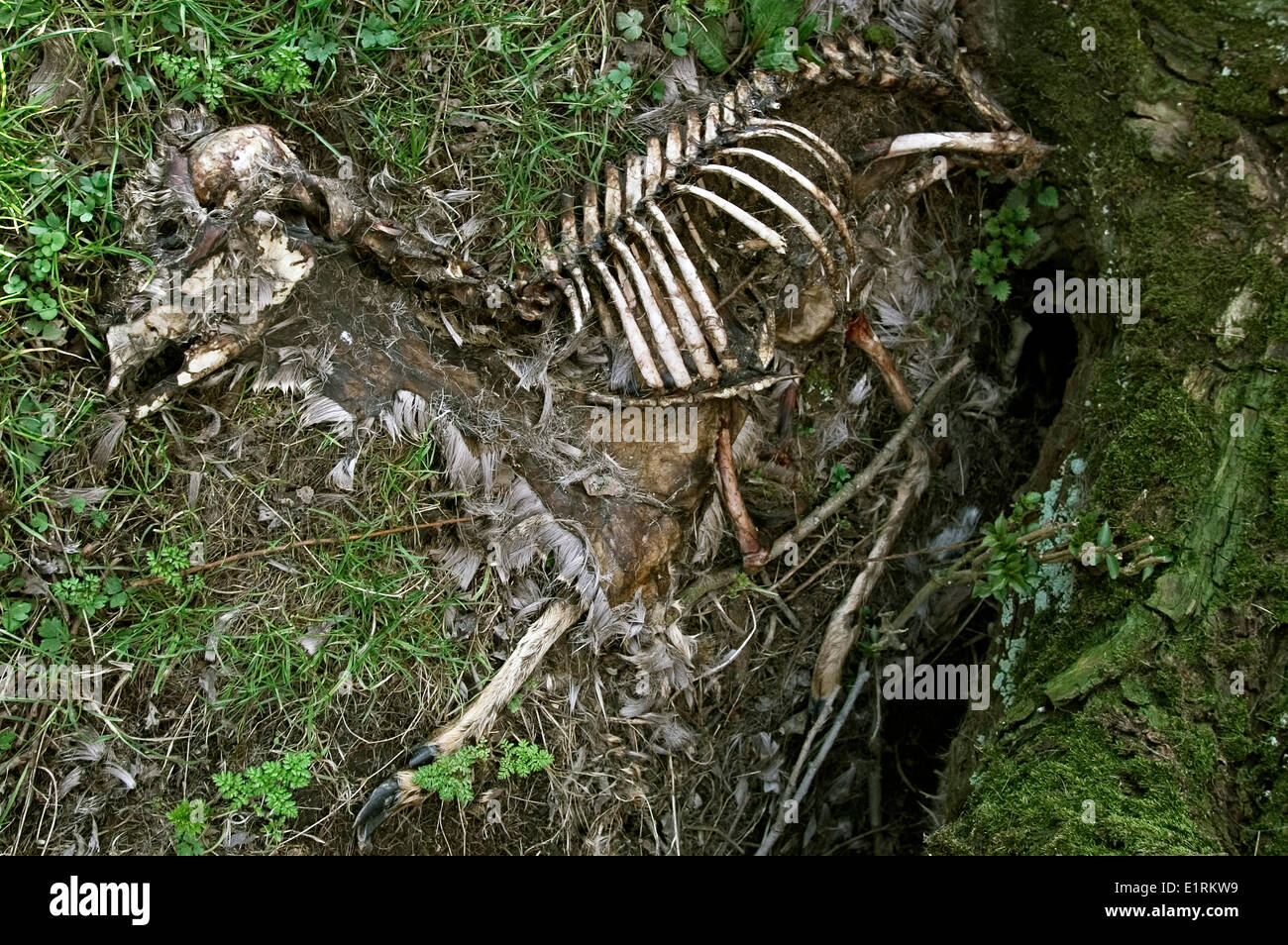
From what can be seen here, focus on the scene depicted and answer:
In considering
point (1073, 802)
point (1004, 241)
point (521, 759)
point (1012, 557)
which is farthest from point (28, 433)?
point (1004, 241)

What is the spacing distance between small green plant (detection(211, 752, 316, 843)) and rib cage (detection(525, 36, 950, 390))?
174 centimetres

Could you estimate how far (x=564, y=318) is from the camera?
3.43 m

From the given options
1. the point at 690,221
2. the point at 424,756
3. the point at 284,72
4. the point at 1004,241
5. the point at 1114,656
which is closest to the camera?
the point at 1114,656

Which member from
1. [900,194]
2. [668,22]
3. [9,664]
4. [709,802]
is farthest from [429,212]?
[709,802]

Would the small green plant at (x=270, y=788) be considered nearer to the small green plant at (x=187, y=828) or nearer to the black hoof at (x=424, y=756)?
the small green plant at (x=187, y=828)

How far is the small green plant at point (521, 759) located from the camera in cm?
318

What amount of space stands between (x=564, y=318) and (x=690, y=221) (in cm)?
57

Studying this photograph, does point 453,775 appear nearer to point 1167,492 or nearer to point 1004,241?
point 1167,492

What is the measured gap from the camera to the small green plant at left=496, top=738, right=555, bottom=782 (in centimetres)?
318

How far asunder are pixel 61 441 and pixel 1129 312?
3510mm

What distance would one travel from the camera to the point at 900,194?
3.62m

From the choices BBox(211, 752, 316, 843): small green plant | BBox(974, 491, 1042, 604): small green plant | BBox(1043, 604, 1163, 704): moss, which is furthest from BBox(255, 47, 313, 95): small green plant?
BBox(1043, 604, 1163, 704): moss

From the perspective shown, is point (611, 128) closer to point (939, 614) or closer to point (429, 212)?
point (429, 212)

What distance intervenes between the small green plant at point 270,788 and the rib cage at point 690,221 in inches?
68.4
